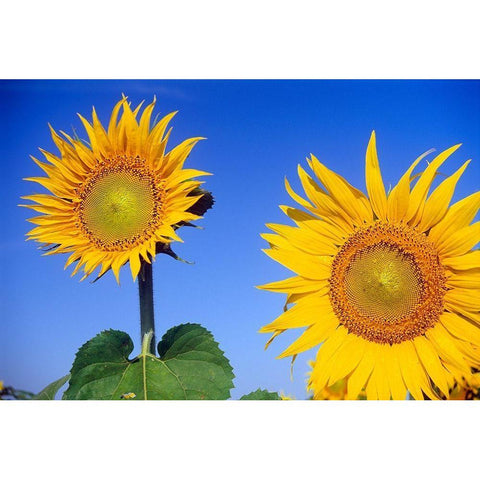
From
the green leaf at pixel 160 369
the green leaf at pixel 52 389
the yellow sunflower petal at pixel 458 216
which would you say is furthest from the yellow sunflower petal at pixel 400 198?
the green leaf at pixel 52 389

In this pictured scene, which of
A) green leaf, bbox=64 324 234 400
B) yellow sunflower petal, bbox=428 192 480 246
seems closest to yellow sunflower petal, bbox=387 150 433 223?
yellow sunflower petal, bbox=428 192 480 246

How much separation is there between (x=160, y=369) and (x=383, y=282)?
864mm

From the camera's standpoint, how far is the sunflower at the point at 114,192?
9.16 ft

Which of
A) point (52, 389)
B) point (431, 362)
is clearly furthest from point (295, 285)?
point (52, 389)

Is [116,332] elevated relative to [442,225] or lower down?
lower down

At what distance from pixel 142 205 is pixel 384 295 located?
954 millimetres

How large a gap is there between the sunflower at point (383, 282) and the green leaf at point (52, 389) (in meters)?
0.78

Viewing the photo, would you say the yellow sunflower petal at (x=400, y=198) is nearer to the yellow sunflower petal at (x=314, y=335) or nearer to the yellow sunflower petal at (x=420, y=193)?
the yellow sunflower petal at (x=420, y=193)

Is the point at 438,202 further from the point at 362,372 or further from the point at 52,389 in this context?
the point at 52,389
